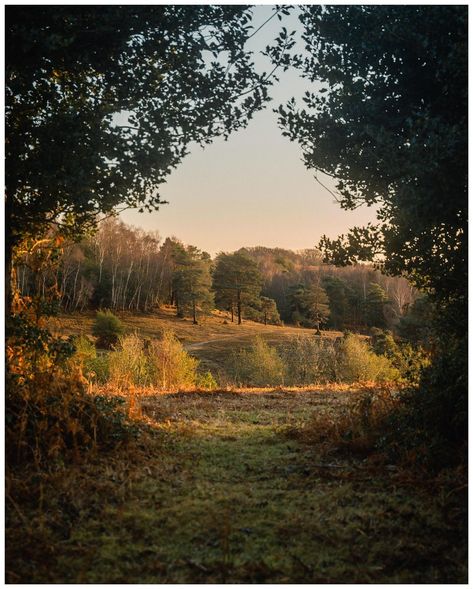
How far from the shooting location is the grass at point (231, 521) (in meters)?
3.67

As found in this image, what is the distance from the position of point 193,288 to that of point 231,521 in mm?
54179

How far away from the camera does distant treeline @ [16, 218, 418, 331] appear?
59.2 metres

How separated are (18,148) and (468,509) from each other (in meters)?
6.23

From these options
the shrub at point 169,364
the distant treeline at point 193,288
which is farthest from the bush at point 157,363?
the distant treeline at point 193,288

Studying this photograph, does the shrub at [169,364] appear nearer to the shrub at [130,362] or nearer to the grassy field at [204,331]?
the shrub at [130,362]

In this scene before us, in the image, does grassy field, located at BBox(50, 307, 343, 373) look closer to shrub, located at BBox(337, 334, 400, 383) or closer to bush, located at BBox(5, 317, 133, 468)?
shrub, located at BBox(337, 334, 400, 383)

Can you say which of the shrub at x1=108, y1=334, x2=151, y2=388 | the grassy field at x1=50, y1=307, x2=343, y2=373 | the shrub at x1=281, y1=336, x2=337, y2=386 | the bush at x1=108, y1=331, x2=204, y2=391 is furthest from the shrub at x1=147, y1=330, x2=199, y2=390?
the grassy field at x1=50, y1=307, x2=343, y2=373

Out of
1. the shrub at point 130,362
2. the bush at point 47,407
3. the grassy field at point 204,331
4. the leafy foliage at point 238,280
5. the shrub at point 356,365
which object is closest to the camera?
the bush at point 47,407

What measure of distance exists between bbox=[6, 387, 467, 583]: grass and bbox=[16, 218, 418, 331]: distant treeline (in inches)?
2043

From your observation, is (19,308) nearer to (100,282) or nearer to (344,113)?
(344,113)

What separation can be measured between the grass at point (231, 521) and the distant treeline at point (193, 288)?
51.9m

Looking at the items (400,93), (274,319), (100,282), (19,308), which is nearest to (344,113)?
(400,93)

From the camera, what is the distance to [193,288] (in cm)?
5831

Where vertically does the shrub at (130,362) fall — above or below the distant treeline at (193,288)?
below
